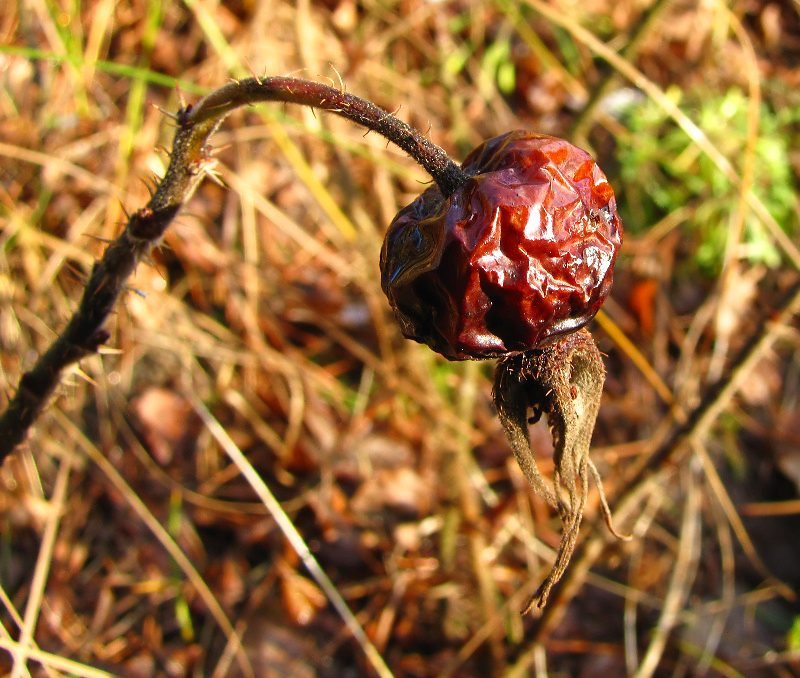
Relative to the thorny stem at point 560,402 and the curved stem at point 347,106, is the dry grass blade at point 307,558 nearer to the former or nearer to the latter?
the thorny stem at point 560,402

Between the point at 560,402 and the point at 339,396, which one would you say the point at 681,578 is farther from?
the point at 560,402

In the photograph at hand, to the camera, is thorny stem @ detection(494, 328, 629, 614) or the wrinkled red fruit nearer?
the wrinkled red fruit

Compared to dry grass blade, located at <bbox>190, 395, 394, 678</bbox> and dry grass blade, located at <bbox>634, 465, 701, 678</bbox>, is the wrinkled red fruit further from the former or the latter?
dry grass blade, located at <bbox>634, 465, 701, 678</bbox>

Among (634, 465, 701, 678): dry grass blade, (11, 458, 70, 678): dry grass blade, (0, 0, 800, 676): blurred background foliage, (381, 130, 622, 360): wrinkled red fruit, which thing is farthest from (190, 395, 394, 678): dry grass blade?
(381, 130, 622, 360): wrinkled red fruit

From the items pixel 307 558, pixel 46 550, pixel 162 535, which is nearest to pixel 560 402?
pixel 307 558

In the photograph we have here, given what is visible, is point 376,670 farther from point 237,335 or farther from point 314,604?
point 237,335

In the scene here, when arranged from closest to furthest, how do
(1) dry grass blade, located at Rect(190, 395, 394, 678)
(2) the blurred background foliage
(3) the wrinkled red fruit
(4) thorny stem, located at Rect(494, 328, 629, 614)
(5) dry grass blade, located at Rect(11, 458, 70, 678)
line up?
(3) the wrinkled red fruit < (4) thorny stem, located at Rect(494, 328, 629, 614) < (5) dry grass blade, located at Rect(11, 458, 70, 678) < (1) dry grass blade, located at Rect(190, 395, 394, 678) < (2) the blurred background foliage

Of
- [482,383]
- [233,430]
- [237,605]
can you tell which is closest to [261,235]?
[233,430]
